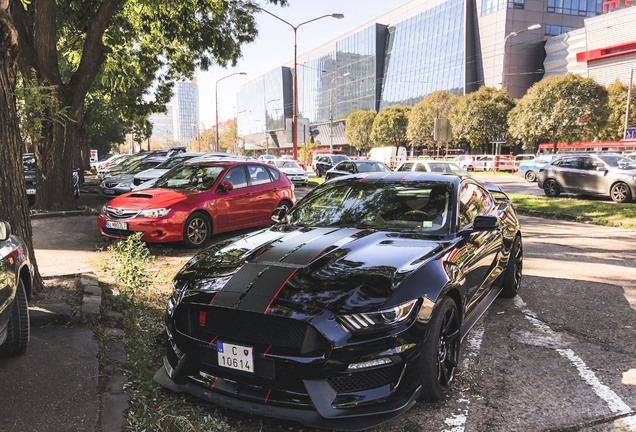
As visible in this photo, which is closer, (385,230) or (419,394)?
(419,394)

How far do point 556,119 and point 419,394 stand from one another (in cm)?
4252

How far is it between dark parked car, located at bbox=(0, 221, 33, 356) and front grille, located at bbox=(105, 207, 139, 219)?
153 inches

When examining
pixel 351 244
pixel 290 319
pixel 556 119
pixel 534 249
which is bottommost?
pixel 534 249

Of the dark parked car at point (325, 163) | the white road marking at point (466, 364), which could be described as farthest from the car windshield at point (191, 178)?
the dark parked car at point (325, 163)

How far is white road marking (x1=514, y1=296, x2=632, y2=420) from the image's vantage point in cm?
302

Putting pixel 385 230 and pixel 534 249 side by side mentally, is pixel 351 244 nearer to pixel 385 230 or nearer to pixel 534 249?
pixel 385 230

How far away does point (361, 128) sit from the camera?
7081 cm

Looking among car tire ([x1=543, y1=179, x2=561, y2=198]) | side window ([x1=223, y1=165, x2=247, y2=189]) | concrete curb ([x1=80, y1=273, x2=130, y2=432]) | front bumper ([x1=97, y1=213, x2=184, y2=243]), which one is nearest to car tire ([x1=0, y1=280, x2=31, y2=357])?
concrete curb ([x1=80, y1=273, x2=130, y2=432])

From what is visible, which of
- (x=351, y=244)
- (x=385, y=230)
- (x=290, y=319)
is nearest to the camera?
(x=290, y=319)

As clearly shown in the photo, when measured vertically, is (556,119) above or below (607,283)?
above

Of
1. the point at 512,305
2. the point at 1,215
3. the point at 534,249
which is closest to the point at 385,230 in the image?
the point at 512,305

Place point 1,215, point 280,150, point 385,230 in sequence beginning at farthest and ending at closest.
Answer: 1. point 280,150
2. point 1,215
3. point 385,230

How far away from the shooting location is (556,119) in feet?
129

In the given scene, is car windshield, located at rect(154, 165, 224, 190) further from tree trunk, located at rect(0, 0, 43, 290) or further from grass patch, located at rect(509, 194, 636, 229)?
grass patch, located at rect(509, 194, 636, 229)
